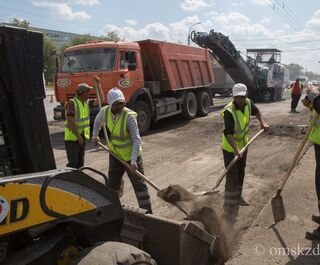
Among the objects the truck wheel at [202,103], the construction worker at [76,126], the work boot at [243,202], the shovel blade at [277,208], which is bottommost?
the truck wheel at [202,103]

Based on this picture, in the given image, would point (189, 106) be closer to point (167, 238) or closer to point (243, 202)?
point (243, 202)

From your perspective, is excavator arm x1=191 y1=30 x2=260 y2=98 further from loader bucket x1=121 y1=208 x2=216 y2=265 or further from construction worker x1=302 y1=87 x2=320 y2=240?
loader bucket x1=121 y1=208 x2=216 y2=265

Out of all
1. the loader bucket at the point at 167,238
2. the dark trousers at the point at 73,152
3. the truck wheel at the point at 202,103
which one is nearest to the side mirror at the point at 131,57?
the truck wheel at the point at 202,103

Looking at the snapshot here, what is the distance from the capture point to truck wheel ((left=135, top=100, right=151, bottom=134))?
12453 mm

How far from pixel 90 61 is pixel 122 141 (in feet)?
24.8

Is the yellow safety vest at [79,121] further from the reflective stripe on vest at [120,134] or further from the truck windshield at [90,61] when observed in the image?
the truck windshield at [90,61]

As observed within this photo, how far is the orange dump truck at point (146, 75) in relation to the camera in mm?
11712

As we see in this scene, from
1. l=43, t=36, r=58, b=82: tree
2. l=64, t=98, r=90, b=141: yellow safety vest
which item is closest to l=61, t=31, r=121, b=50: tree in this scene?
l=43, t=36, r=58, b=82: tree

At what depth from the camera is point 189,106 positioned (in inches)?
631

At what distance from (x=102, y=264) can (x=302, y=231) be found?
10.4ft

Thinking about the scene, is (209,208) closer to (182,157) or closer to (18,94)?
(18,94)

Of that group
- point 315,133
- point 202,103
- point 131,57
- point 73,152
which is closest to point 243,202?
point 315,133

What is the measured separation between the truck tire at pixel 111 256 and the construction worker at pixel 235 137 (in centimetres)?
282

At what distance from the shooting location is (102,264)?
2355mm
